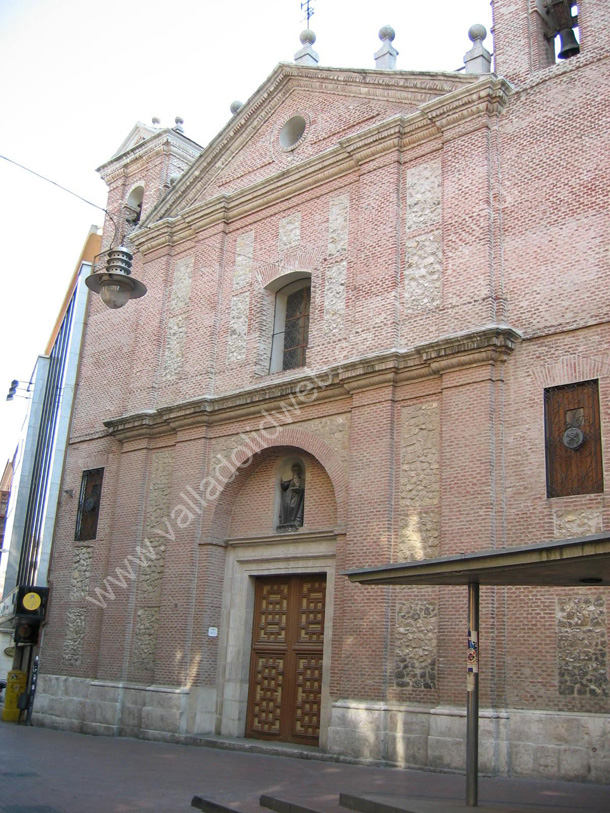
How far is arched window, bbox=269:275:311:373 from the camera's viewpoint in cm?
1873

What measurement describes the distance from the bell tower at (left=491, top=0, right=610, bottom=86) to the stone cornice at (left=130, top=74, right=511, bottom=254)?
635 millimetres

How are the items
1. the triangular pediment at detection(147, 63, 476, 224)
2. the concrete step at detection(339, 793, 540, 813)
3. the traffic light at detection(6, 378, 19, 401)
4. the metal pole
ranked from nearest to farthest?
the concrete step at detection(339, 793, 540, 813)
the metal pole
the triangular pediment at detection(147, 63, 476, 224)
the traffic light at detection(6, 378, 19, 401)

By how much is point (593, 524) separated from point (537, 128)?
712 centimetres

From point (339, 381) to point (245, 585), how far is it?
195 inches

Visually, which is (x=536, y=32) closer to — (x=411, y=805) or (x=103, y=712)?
(x=411, y=805)

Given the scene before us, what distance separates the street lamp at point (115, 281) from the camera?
488 inches

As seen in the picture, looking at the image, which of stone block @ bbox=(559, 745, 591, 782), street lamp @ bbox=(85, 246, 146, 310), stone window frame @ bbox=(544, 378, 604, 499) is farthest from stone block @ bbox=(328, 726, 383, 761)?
street lamp @ bbox=(85, 246, 146, 310)

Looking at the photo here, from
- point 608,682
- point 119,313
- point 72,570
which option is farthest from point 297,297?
point 608,682

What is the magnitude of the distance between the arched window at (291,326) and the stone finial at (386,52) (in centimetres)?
486

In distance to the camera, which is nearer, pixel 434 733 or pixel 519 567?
pixel 519 567

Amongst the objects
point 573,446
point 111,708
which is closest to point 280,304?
point 573,446

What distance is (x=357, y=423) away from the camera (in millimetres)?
15844

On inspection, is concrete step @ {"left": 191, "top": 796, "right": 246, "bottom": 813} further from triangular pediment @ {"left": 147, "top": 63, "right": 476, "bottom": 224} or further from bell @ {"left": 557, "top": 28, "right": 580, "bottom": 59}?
bell @ {"left": 557, "top": 28, "right": 580, "bottom": 59}

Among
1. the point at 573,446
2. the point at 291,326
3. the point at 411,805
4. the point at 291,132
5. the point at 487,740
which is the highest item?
the point at 291,132
